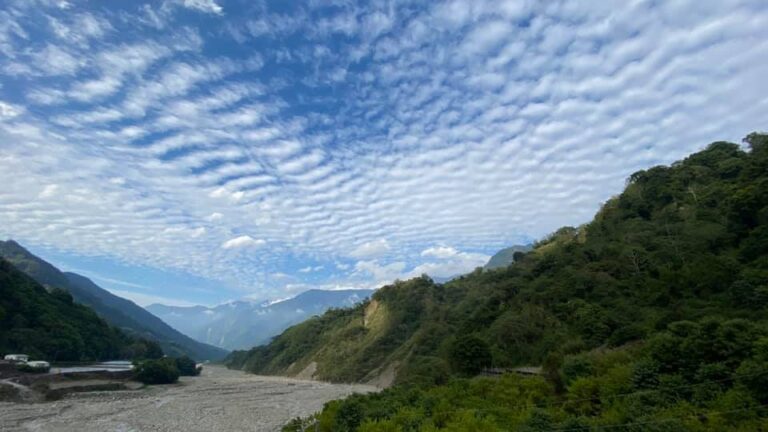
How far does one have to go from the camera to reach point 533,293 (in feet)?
185

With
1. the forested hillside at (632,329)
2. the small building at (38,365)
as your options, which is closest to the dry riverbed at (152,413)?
the small building at (38,365)

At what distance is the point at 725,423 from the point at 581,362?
34.0 ft

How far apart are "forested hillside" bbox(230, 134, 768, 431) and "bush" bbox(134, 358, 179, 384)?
48931 mm

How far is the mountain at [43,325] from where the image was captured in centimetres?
7625

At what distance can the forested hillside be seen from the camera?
18.3m

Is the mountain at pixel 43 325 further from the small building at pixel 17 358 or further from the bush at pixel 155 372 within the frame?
the bush at pixel 155 372

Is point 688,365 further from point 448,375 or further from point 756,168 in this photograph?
point 756,168

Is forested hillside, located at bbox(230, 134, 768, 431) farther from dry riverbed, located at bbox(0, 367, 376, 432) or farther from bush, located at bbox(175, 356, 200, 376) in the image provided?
bush, located at bbox(175, 356, 200, 376)

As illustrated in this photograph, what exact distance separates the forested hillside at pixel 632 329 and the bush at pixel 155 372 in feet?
161

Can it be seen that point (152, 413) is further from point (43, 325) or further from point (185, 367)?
point (185, 367)

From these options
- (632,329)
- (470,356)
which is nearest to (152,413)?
(470,356)

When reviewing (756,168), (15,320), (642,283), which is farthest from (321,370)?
(756,168)

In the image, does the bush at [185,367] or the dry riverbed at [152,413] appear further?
the bush at [185,367]

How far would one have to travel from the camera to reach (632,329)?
35062 millimetres
